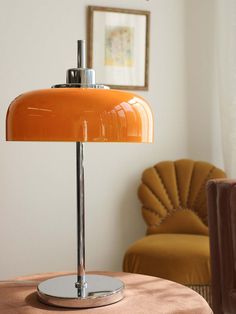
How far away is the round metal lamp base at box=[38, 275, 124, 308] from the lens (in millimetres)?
1572

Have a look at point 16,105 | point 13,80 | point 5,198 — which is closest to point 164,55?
point 13,80

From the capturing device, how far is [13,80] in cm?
341

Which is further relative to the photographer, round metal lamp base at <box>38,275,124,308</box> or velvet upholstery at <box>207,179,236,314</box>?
velvet upholstery at <box>207,179,236,314</box>

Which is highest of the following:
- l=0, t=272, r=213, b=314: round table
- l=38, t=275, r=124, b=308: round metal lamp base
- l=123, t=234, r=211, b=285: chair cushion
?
l=38, t=275, r=124, b=308: round metal lamp base

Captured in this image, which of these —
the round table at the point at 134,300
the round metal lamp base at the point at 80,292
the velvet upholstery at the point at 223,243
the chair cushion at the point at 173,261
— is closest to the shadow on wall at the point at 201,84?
the chair cushion at the point at 173,261

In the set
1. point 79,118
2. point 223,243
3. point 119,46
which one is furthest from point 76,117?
point 119,46

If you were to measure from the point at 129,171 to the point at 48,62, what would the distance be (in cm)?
86

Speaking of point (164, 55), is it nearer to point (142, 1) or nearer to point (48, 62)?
point (142, 1)

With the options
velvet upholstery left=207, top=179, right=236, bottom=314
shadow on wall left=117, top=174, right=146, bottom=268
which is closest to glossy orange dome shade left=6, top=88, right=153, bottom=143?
velvet upholstery left=207, top=179, right=236, bottom=314

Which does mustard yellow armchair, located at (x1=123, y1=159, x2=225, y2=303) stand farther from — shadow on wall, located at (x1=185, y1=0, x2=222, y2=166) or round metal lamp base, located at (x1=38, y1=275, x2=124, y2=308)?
round metal lamp base, located at (x1=38, y1=275, x2=124, y2=308)

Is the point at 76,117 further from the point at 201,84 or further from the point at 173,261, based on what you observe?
the point at 201,84

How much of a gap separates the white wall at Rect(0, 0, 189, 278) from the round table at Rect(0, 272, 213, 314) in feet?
5.30

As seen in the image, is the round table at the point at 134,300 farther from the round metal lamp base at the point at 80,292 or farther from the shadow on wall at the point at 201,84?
the shadow on wall at the point at 201,84

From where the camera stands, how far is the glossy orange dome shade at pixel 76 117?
4.57 ft
